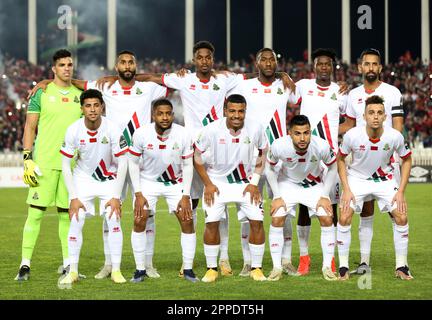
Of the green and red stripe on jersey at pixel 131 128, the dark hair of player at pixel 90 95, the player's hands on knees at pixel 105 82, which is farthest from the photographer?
the player's hands on knees at pixel 105 82

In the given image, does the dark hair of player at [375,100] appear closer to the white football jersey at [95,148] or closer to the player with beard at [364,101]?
the player with beard at [364,101]

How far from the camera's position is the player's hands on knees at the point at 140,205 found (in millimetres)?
10344

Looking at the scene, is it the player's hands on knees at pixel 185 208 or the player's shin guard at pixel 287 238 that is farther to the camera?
the player's shin guard at pixel 287 238

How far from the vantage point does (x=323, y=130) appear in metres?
11.2

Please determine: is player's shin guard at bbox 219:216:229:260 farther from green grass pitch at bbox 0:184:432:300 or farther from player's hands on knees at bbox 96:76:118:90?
player's hands on knees at bbox 96:76:118:90

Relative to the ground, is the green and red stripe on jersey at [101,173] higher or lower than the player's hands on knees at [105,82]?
lower

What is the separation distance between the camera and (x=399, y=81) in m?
37.3

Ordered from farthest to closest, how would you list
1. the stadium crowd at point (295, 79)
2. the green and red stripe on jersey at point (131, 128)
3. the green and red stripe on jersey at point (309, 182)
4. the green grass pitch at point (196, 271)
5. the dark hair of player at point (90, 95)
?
the stadium crowd at point (295, 79)
the green and red stripe on jersey at point (131, 128)
the green and red stripe on jersey at point (309, 182)
the dark hair of player at point (90, 95)
the green grass pitch at point (196, 271)

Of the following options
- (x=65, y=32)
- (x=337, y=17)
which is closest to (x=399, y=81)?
(x=337, y=17)

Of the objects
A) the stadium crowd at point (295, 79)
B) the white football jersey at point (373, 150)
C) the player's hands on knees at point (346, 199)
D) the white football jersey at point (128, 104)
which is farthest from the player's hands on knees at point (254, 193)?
the stadium crowd at point (295, 79)

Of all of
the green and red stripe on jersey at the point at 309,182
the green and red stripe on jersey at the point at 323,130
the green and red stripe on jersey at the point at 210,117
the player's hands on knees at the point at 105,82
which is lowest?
the green and red stripe on jersey at the point at 309,182

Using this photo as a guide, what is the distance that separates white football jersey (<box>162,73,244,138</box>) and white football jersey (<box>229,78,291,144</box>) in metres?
0.30

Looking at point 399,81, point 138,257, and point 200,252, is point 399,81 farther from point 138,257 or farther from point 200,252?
point 138,257

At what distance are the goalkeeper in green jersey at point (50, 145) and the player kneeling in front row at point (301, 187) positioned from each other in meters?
2.32
